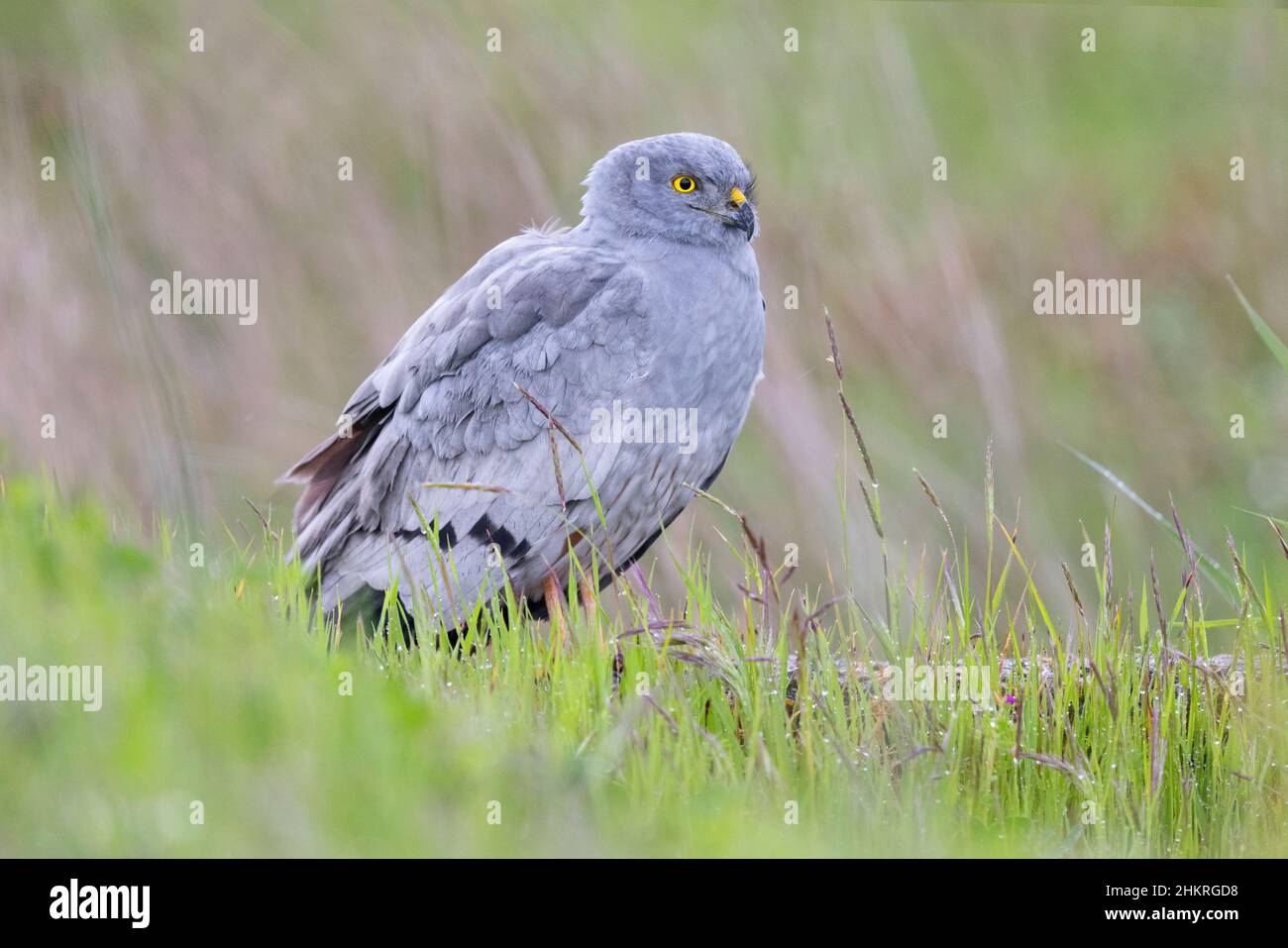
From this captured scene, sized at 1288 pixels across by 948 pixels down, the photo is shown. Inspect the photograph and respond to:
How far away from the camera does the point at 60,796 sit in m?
2.27

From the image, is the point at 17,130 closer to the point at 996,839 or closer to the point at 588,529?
the point at 588,529

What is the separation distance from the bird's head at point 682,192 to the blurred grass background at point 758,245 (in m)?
1.84

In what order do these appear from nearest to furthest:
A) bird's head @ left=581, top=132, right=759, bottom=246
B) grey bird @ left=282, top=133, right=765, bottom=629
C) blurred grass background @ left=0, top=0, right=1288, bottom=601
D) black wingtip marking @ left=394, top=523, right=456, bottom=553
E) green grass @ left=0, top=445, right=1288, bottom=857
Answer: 1. green grass @ left=0, top=445, right=1288, bottom=857
2. grey bird @ left=282, top=133, right=765, bottom=629
3. black wingtip marking @ left=394, top=523, right=456, bottom=553
4. bird's head @ left=581, top=132, right=759, bottom=246
5. blurred grass background @ left=0, top=0, right=1288, bottom=601

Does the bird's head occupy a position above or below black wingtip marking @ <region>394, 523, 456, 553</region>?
above

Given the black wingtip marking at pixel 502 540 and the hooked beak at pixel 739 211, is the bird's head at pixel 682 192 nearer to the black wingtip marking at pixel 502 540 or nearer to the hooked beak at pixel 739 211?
the hooked beak at pixel 739 211

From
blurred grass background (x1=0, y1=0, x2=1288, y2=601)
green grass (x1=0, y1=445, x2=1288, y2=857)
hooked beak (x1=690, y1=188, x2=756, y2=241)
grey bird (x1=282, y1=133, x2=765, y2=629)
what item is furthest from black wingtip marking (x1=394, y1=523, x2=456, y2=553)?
blurred grass background (x1=0, y1=0, x2=1288, y2=601)

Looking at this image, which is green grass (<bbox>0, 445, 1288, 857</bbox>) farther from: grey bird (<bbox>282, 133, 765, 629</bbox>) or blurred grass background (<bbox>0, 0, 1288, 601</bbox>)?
blurred grass background (<bbox>0, 0, 1288, 601</bbox>)

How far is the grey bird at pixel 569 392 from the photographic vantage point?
170 inches

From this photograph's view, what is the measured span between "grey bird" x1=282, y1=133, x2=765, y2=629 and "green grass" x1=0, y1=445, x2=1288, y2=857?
2.12 ft

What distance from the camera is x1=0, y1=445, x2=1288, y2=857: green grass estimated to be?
2318mm

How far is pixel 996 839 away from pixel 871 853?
374 mm

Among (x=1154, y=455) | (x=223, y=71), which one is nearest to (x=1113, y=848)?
(x=1154, y=455)

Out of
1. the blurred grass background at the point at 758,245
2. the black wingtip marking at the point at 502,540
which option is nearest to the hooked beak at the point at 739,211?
the black wingtip marking at the point at 502,540

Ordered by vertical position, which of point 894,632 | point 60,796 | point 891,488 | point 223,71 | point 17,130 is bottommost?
point 60,796
